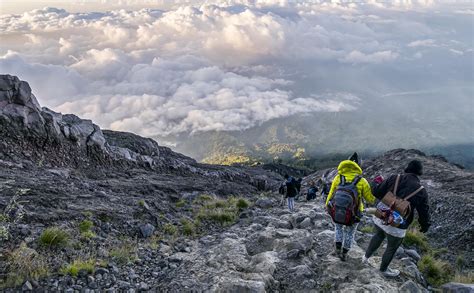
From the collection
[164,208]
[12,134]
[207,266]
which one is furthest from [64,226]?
[12,134]

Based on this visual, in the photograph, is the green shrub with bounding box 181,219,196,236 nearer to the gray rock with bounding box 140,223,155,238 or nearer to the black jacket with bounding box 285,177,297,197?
the gray rock with bounding box 140,223,155,238

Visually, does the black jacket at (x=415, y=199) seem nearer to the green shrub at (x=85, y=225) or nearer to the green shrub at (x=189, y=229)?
the green shrub at (x=189, y=229)

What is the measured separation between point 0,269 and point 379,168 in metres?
42.5

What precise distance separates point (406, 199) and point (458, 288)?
250 cm

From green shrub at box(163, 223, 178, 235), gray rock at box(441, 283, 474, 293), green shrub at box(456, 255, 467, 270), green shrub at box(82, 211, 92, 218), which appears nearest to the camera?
gray rock at box(441, 283, 474, 293)

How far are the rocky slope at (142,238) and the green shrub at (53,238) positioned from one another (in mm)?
54

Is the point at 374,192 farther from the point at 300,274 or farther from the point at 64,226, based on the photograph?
the point at 64,226

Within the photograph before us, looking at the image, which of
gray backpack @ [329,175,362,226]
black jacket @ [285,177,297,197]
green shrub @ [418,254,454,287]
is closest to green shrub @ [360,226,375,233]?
green shrub @ [418,254,454,287]

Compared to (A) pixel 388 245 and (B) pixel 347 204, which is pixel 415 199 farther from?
(B) pixel 347 204

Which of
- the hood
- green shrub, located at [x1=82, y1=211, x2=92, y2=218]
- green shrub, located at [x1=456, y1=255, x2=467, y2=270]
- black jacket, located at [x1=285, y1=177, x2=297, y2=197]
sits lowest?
black jacket, located at [x1=285, y1=177, x2=297, y2=197]

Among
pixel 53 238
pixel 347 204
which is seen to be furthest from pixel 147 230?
pixel 347 204

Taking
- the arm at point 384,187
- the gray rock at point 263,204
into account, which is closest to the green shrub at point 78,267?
the arm at point 384,187

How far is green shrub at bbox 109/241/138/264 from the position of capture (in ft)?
32.3

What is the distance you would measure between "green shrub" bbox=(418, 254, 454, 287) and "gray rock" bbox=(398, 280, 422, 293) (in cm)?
178
